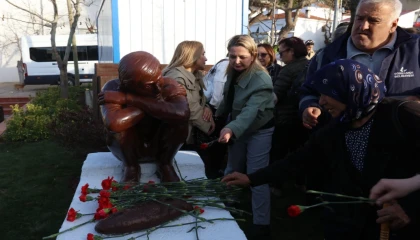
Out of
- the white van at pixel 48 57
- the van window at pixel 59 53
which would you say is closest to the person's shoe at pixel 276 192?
the white van at pixel 48 57

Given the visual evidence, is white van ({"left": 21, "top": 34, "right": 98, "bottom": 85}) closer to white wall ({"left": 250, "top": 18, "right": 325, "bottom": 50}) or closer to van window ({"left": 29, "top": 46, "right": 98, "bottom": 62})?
van window ({"left": 29, "top": 46, "right": 98, "bottom": 62})

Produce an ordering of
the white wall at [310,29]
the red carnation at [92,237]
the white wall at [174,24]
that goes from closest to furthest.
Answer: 1. the red carnation at [92,237]
2. the white wall at [174,24]
3. the white wall at [310,29]

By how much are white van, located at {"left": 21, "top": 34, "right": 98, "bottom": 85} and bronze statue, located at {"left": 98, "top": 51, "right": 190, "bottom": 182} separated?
16.7m

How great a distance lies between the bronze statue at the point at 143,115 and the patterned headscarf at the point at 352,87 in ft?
3.23

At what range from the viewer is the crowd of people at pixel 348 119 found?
5.32ft

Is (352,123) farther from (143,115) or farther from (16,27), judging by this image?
(16,27)

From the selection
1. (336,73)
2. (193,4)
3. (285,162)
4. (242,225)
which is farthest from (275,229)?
(193,4)

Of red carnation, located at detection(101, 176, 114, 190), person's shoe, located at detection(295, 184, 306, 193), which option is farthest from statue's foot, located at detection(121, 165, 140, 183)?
person's shoe, located at detection(295, 184, 306, 193)

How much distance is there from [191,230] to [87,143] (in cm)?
387

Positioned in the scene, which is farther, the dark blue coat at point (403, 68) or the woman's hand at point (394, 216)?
the dark blue coat at point (403, 68)

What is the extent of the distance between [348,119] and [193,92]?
2.05 metres

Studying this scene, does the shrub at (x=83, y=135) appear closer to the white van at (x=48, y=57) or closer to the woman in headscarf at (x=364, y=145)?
the woman in headscarf at (x=364, y=145)

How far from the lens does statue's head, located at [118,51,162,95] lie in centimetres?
223

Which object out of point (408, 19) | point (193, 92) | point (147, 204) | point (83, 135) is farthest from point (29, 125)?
point (408, 19)
